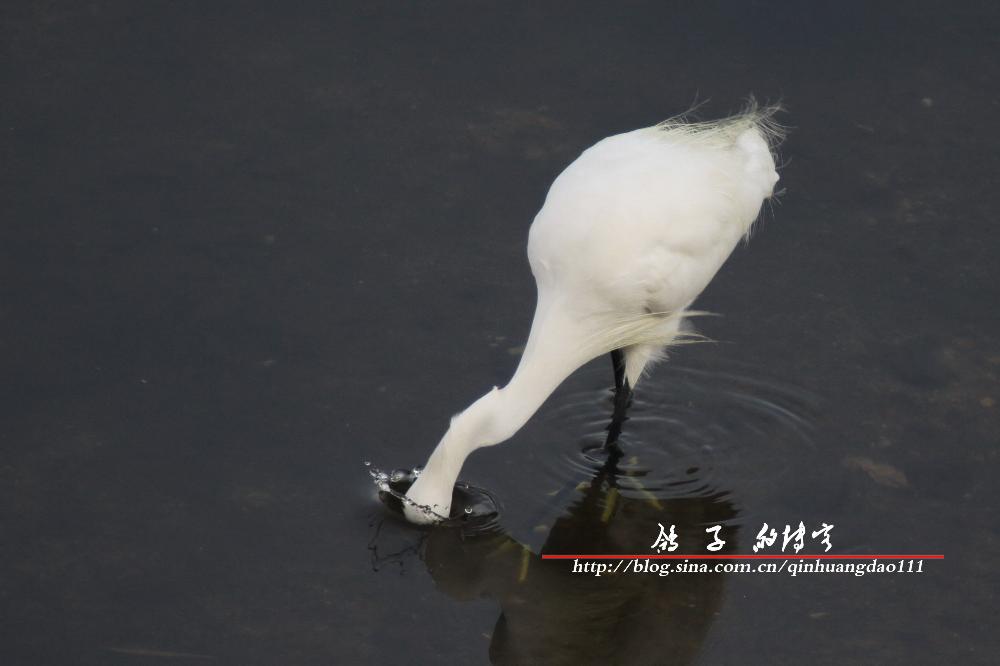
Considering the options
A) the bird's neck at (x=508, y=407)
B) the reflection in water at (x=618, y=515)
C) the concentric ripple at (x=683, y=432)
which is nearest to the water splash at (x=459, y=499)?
the reflection in water at (x=618, y=515)

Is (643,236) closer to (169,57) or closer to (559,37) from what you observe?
(559,37)

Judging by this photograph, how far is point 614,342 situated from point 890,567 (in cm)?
127

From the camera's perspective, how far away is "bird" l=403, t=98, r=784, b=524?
16.6ft

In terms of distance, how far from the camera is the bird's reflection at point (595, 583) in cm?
494

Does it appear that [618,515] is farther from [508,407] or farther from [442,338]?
[442,338]

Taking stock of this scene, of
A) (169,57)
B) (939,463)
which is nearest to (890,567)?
(939,463)

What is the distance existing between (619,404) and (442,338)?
83 cm

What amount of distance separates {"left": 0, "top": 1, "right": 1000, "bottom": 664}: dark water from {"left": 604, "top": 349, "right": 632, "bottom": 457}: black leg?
69 millimetres

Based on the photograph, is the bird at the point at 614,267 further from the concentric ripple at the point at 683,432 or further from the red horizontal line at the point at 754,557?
the red horizontal line at the point at 754,557

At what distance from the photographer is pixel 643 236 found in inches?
209

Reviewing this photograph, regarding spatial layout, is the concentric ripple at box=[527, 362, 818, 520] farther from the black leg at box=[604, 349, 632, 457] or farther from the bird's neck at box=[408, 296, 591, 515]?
the bird's neck at box=[408, 296, 591, 515]

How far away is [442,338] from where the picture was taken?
241 inches

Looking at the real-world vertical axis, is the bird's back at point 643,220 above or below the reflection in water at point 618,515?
above

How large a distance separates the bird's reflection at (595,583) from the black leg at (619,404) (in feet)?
0.46
